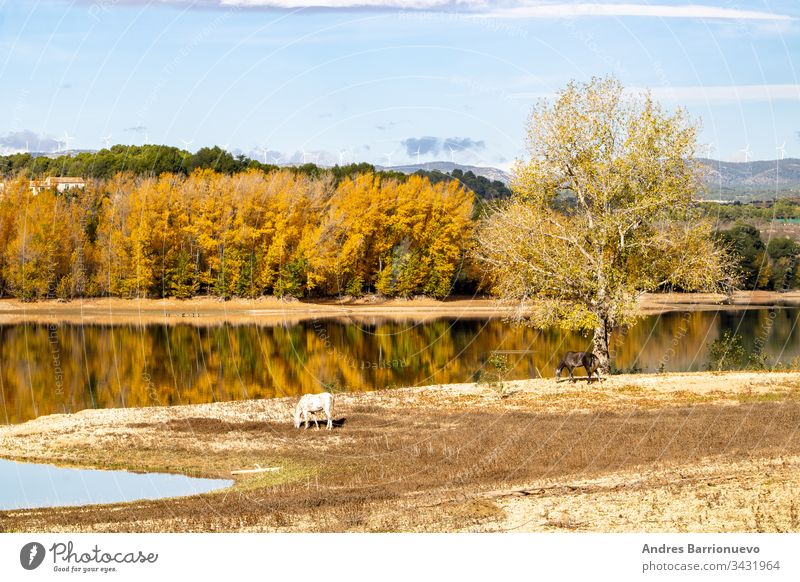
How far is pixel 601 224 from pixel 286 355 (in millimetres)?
25297

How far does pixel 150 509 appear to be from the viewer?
20.4m

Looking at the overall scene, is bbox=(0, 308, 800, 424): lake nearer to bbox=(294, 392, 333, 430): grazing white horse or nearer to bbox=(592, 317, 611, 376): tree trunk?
bbox=(592, 317, 611, 376): tree trunk

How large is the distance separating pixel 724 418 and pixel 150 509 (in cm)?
1505

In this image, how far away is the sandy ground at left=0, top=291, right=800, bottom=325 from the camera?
288ft

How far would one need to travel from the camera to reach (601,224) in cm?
4000

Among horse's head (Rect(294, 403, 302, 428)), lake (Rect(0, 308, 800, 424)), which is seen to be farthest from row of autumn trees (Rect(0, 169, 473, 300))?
horse's head (Rect(294, 403, 302, 428))

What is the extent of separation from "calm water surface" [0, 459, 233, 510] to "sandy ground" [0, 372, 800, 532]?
803 mm

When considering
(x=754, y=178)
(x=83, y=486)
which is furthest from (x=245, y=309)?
(x=83, y=486)

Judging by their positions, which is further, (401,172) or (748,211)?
(401,172)

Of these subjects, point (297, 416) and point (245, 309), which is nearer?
point (297, 416)

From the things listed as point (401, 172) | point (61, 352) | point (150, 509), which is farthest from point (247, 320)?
point (150, 509)

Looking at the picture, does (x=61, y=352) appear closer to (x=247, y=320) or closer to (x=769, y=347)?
(x=247, y=320)

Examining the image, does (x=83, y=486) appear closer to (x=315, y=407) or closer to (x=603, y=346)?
(x=315, y=407)

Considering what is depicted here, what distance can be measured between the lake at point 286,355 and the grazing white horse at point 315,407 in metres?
11.1
